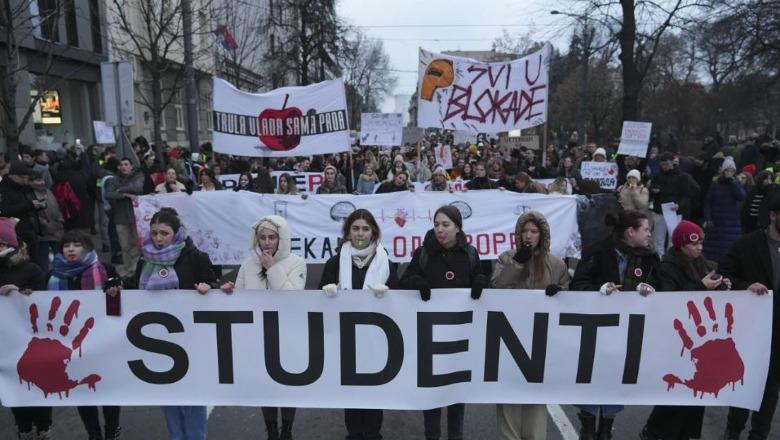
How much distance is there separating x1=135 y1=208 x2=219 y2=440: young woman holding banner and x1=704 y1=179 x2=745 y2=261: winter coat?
685 centimetres

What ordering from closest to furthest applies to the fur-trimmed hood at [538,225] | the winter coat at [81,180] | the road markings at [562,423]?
the fur-trimmed hood at [538,225] → the road markings at [562,423] → the winter coat at [81,180]

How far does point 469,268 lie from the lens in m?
3.59

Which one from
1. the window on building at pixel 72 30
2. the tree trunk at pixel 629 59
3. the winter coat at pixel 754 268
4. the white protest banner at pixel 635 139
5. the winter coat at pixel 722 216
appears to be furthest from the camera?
the window on building at pixel 72 30

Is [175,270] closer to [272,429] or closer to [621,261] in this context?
[272,429]

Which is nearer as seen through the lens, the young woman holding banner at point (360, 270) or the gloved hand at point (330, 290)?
the gloved hand at point (330, 290)

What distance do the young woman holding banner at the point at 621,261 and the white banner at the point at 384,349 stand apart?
0.18 metres

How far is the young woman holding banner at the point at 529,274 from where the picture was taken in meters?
3.41

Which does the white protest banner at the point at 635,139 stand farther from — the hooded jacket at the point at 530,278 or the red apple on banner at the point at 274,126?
the hooded jacket at the point at 530,278

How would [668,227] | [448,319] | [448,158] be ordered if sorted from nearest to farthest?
[448,319]
[668,227]
[448,158]

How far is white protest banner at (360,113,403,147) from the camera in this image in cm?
1500

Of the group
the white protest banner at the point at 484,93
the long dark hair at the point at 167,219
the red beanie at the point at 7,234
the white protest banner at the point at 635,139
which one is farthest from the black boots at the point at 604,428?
the white protest banner at the point at 635,139

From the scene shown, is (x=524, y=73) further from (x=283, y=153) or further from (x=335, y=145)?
(x=283, y=153)

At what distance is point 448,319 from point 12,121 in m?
8.50

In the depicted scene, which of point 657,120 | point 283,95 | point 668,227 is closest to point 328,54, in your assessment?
point 283,95
